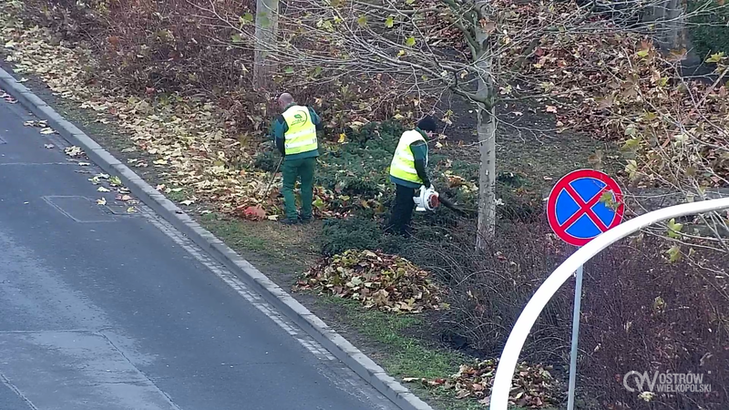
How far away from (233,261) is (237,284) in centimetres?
48

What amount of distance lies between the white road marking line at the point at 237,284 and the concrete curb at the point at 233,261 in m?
0.07

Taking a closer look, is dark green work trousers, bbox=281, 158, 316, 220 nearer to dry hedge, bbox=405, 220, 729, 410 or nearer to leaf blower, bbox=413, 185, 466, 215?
leaf blower, bbox=413, 185, 466, 215

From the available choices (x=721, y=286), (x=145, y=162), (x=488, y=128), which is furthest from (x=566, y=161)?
(x=721, y=286)

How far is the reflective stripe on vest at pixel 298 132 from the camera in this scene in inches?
543

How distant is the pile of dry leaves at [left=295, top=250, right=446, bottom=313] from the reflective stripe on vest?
1.96m

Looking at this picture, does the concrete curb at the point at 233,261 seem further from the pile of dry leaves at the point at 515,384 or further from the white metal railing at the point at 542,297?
the white metal railing at the point at 542,297

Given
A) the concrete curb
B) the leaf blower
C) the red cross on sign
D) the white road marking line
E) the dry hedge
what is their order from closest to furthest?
the dry hedge < the red cross on sign < the concrete curb < the white road marking line < the leaf blower

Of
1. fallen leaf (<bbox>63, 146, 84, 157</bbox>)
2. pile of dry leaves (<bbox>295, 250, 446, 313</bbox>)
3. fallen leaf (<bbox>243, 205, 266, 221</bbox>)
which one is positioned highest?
fallen leaf (<bbox>63, 146, 84, 157</bbox>)

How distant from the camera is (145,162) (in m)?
16.2

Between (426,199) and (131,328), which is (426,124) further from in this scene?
Answer: (131,328)

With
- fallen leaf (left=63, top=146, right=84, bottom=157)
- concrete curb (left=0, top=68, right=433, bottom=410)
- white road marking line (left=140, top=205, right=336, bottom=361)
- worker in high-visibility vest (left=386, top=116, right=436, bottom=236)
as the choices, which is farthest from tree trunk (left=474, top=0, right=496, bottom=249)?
fallen leaf (left=63, top=146, right=84, bottom=157)

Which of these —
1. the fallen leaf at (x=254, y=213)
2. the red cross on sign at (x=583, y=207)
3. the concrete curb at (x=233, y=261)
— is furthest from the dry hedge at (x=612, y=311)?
the fallen leaf at (x=254, y=213)

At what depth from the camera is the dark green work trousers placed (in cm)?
1395

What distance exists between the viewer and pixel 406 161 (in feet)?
42.6
